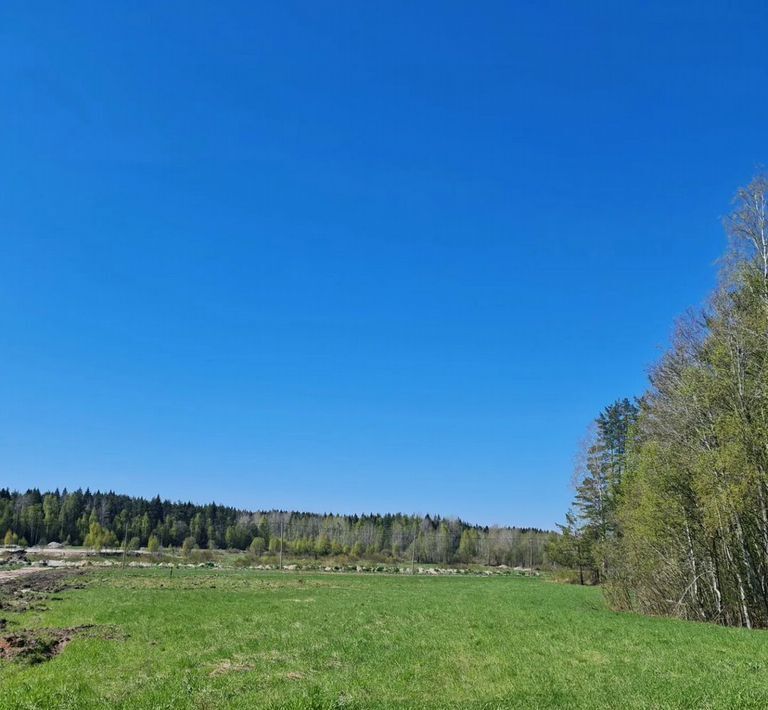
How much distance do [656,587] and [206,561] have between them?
100041 millimetres

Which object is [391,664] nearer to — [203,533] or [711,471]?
[711,471]

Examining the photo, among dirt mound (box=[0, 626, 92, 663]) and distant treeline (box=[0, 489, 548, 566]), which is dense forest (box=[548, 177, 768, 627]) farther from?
distant treeline (box=[0, 489, 548, 566])

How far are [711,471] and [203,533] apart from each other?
179 m

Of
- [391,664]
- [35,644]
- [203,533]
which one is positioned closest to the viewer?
[391,664]

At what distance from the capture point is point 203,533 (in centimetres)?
18275

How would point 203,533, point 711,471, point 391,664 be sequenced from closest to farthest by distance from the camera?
point 391,664 < point 711,471 < point 203,533

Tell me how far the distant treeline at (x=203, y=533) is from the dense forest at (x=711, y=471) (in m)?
129

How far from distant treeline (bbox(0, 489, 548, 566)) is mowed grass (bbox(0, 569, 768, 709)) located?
13509 centimetres

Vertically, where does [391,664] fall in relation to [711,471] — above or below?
below

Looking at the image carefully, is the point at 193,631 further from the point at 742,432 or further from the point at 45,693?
the point at 742,432

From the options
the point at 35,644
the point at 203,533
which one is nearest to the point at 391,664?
the point at 35,644

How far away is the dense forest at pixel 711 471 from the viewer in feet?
79.3

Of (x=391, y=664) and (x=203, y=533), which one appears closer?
(x=391, y=664)

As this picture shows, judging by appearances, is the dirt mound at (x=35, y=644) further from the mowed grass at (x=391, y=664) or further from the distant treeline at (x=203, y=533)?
the distant treeline at (x=203, y=533)
